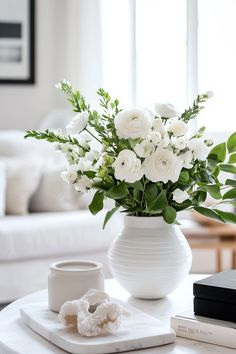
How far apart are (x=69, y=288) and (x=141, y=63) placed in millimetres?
2619

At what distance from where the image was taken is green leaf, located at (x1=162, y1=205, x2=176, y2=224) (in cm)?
170

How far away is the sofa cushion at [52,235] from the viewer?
3.30 meters

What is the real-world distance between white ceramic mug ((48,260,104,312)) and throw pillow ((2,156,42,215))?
2121 millimetres

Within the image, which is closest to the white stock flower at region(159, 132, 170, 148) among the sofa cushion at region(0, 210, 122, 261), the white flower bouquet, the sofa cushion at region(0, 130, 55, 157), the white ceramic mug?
the white flower bouquet

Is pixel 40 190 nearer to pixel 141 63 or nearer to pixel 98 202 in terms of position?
pixel 141 63

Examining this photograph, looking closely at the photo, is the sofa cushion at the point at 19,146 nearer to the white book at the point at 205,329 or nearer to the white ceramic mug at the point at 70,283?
the white ceramic mug at the point at 70,283

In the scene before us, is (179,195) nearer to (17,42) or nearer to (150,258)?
(150,258)

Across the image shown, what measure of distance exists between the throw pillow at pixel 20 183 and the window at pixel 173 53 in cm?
76

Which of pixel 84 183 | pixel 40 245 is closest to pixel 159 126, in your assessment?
pixel 84 183

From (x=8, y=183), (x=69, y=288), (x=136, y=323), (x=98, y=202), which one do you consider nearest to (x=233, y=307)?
(x=136, y=323)

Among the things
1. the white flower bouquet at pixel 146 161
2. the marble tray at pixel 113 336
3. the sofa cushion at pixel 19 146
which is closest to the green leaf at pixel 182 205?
the white flower bouquet at pixel 146 161

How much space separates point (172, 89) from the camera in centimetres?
376

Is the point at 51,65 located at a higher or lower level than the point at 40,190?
higher

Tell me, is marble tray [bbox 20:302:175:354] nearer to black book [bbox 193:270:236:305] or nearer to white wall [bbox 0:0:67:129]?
black book [bbox 193:270:236:305]
